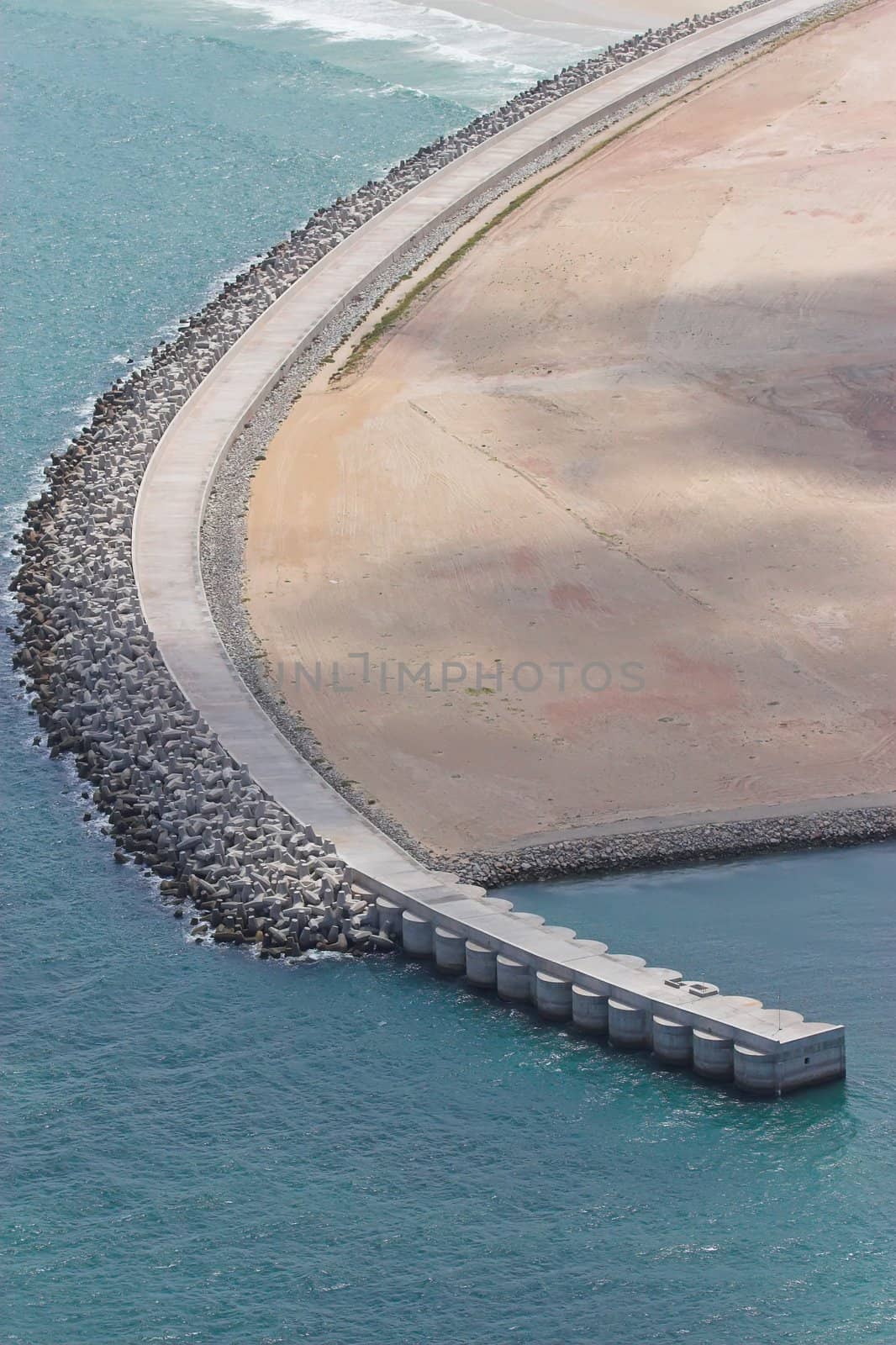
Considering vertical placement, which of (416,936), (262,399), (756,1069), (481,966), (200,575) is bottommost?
(756,1069)

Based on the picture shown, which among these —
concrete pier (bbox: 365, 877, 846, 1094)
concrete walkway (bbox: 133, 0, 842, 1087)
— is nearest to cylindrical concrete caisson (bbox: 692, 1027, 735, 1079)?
concrete pier (bbox: 365, 877, 846, 1094)

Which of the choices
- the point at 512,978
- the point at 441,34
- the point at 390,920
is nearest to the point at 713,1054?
the point at 512,978

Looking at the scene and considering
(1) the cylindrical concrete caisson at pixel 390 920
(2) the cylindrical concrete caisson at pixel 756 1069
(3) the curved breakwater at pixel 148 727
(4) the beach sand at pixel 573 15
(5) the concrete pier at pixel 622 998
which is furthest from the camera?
(4) the beach sand at pixel 573 15

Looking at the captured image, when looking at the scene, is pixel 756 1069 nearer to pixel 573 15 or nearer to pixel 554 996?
pixel 554 996

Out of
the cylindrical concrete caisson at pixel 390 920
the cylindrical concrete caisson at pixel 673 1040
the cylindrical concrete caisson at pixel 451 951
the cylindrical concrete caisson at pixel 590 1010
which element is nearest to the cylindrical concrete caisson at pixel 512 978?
the cylindrical concrete caisson at pixel 451 951

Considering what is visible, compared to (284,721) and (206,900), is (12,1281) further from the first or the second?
(284,721)

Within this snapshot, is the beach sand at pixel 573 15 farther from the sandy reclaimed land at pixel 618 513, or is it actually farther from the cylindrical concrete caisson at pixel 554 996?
the cylindrical concrete caisson at pixel 554 996
